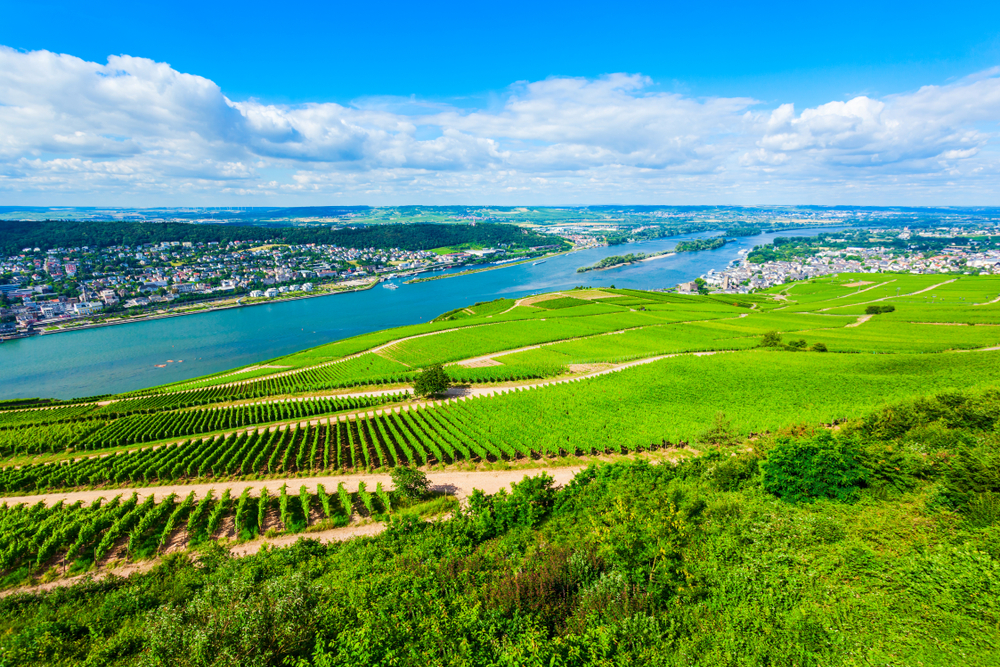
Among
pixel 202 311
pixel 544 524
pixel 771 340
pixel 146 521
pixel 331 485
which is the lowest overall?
pixel 202 311

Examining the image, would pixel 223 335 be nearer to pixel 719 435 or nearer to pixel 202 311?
pixel 202 311

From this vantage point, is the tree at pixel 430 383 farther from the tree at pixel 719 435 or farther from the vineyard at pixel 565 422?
the tree at pixel 719 435

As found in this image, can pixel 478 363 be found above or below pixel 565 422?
below

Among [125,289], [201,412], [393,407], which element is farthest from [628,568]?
[125,289]

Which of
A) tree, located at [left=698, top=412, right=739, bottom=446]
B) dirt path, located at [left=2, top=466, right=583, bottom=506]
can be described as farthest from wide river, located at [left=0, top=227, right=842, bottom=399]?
tree, located at [left=698, top=412, right=739, bottom=446]

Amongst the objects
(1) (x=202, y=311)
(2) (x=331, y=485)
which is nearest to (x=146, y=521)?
(2) (x=331, y=485)

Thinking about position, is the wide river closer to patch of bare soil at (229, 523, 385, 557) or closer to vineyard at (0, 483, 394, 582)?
vineyard at (0, 483, 394, 582)

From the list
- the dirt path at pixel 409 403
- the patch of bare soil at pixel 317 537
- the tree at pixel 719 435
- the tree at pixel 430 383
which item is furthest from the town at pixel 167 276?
the tree at pixel 719 435
